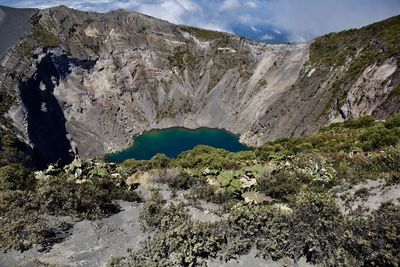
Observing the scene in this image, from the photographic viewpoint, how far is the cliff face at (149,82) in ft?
305

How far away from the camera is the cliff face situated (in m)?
93.1

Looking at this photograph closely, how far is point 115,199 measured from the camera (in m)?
22.0

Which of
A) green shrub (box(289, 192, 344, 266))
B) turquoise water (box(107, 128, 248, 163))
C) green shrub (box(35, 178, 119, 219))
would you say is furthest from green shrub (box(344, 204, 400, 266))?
turquoise water (box(107, 128, 248, 163))

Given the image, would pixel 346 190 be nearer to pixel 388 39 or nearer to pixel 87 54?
pixel 388 39

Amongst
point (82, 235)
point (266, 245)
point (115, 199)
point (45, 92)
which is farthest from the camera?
point (45, 92)

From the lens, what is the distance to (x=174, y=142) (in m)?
110

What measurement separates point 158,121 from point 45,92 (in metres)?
32.9

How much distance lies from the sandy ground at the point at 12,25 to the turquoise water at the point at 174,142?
1381 inches

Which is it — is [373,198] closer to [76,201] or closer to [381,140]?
[381,140]

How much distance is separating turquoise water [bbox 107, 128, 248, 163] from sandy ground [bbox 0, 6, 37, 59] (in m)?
35.1

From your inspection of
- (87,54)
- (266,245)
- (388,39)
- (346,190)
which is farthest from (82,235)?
(87,54)

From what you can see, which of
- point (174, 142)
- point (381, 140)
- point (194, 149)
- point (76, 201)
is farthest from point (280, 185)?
point (174, 142)

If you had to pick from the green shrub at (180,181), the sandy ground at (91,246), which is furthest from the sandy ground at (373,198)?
the sandy ground at (91,246)

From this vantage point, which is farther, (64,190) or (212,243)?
(64,190)
